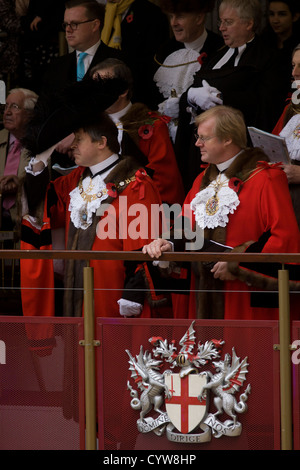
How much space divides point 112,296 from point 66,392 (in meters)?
0.49

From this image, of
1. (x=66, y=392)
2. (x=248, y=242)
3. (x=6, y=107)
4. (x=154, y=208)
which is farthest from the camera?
(x=6, y=107)

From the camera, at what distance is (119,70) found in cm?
555

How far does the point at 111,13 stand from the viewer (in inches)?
235

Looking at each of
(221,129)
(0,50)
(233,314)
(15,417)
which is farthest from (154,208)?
(0,50)

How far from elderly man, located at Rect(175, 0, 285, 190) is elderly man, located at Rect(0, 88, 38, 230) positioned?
1010 millimetres

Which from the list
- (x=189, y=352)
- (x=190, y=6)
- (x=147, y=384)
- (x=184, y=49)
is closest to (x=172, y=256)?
(x=189, y=352)

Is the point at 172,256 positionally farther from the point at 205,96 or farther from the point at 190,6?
the point at 190,6

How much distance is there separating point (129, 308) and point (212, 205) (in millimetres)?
765

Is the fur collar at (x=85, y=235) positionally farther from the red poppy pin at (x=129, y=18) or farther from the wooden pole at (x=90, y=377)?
the red poppy pin at (x=129, y=18)

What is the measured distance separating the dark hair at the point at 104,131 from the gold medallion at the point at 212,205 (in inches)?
25.4

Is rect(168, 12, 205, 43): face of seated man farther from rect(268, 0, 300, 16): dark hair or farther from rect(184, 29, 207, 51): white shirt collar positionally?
rect(268, 0, 300, 16): dark hair

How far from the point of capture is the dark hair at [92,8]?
5.87 m

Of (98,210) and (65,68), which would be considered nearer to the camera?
(98,210)

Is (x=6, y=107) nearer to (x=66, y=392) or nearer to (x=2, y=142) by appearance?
(x=2, y=142)
